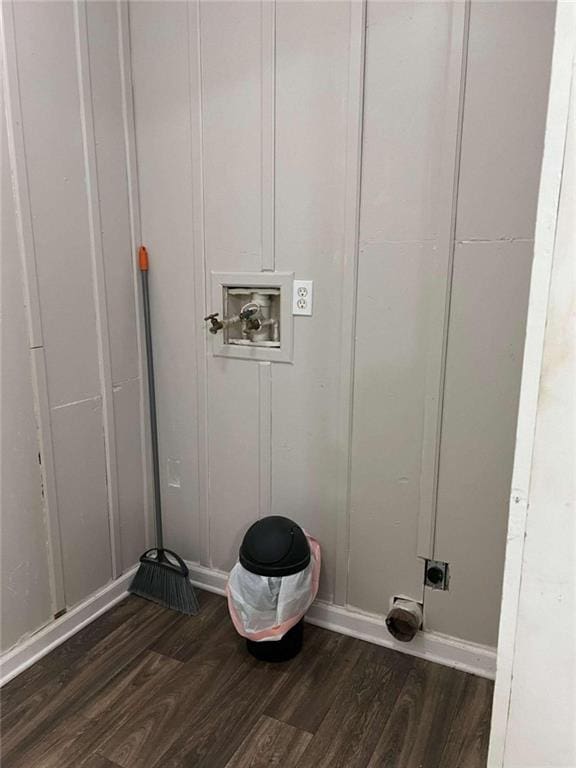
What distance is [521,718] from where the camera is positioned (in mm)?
845

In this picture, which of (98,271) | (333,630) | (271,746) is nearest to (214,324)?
(98,271)

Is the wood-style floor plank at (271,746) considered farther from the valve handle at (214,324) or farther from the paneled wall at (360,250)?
the valve handle at (214,324)

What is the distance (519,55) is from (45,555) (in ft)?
6.71

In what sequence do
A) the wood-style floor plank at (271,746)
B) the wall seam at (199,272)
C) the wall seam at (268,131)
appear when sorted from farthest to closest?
the wall seam at (199,272) < the wall seam at (268,131) < the wood-style floor plank at (271,746)

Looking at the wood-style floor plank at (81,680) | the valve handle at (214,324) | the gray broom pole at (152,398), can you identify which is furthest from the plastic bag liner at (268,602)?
the valve handle at (214,324)

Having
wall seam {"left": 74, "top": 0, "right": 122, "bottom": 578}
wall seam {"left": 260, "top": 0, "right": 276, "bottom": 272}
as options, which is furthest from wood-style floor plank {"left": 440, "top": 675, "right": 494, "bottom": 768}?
wall seam {"left": 260, "top": 0, "right": 276, "bottom": 272}

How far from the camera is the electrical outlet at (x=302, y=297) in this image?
1.75 metres

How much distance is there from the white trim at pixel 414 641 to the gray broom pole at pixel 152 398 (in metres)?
0.36

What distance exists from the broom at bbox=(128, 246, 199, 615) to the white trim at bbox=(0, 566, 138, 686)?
0.08 metres

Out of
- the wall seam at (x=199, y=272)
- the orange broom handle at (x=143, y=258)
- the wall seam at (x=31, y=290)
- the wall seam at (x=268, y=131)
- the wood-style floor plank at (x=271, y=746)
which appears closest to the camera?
the wood-style floor plank at (x=271, y=746)

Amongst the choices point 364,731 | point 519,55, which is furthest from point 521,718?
point 519,55

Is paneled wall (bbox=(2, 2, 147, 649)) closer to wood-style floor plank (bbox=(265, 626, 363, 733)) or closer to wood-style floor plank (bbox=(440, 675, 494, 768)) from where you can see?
wood-style floor plank (bbox=(265, 626, 363, 733))

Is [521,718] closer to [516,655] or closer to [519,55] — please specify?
[516,655]

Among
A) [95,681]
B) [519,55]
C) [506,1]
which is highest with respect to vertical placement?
[506,1]
